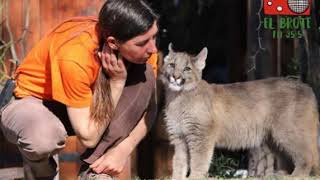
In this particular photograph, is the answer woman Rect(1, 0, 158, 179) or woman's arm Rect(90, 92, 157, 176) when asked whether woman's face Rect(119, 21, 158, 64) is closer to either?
woman Rect(1, 0, 158, 179)

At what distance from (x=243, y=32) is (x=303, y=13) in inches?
57.3

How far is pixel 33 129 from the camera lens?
3.89 metres

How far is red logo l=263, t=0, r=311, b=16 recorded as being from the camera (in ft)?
19.1

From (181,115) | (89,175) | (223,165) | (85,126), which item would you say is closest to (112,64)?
(85,126)

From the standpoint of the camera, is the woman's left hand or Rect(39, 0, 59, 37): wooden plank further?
Rect(39, 0, 59, 37): wooden plank

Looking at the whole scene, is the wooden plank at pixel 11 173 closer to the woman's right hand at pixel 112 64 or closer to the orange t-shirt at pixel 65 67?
the orange t-shirt at pixel 65 67

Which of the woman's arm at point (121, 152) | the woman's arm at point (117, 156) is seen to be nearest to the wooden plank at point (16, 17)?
the woman's arm at point (121, 152)

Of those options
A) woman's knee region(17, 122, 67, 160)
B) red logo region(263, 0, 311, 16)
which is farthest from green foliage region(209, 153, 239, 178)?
woman's knee region(17, 122, 67, 160)

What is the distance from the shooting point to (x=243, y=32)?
7.41 metres

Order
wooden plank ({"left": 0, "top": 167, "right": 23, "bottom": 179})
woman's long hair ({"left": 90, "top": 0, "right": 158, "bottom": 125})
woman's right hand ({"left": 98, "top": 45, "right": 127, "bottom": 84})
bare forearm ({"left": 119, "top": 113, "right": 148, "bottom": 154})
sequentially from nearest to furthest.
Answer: woman's long hair ({"left": 90, "top": 0, "right": 158, "bottom": 125})
woman's right hand ({"left": 98, "top": 45, "right": 127, "bottom": 84})
bare forearm ({"left": 119, "top": 113, "right": 148, "bottom": 154})
wooden plank ({"left": 0, "top": 167, "right": 23, "bottom": 179})

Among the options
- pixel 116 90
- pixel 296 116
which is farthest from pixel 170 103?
pixel 116 90

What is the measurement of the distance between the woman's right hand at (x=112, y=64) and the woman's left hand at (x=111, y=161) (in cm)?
48

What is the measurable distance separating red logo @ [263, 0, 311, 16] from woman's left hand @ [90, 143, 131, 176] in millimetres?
2288

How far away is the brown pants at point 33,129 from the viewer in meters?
3.88
